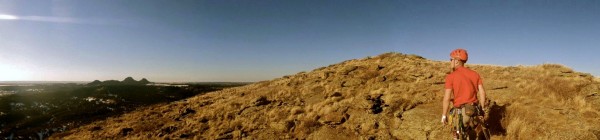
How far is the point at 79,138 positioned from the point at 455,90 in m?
21.7

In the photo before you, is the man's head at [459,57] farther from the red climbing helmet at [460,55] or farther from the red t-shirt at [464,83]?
the red t-shirt at [464,83]

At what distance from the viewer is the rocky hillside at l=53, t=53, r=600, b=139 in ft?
29.0

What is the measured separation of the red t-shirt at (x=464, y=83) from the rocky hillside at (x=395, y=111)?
8.88 ft

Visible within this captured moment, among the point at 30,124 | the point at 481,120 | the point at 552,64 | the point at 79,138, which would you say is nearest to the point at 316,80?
the point at 552,64

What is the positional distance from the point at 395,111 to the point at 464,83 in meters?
6.25

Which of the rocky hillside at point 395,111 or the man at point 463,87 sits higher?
the man at point 463,87

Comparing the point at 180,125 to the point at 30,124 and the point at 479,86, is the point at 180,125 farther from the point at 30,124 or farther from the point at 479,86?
the point at 30,124

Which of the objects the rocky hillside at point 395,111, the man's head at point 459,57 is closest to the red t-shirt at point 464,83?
the man's head at point 459,57

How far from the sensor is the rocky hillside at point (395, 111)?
8.85m

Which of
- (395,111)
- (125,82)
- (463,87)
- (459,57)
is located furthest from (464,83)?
(125,82)

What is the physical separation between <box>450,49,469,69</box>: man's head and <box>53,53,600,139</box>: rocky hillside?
Answer: 2.98 m

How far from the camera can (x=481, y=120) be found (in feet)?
21.9

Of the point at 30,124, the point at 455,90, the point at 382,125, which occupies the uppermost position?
the point at 455,90

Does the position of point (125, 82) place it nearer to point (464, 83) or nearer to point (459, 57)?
point (459, 57)
